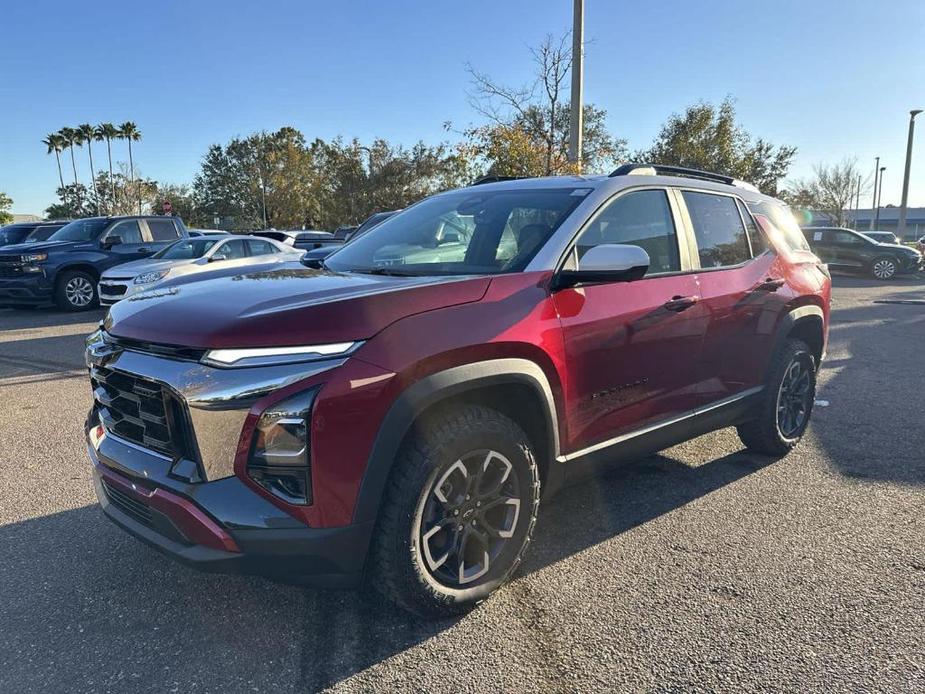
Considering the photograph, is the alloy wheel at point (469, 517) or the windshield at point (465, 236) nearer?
the alloy wheel at point (469, 517)

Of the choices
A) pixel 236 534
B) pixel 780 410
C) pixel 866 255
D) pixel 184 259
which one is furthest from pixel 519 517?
pixel 866 255

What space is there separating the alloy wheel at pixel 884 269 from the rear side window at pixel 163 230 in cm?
2095

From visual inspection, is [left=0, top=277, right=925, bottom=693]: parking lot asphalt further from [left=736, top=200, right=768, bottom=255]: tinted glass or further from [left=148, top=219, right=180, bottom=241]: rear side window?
[left=148, top=219, right=180, bottom=241]: rear side window

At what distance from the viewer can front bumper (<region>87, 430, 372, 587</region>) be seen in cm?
223

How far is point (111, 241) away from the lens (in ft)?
42.5

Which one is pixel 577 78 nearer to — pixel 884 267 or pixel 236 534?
pixel 236 534

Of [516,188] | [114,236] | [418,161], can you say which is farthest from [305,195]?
[516,188]

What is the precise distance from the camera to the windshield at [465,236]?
311 cm

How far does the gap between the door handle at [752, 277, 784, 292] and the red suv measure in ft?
0.80

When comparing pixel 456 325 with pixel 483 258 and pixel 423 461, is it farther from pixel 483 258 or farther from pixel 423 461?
pixel 483 258

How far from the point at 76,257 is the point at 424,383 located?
12.4 meters

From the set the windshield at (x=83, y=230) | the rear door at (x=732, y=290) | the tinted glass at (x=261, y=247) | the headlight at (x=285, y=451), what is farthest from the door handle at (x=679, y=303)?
the windshield at (x=83, y=230)

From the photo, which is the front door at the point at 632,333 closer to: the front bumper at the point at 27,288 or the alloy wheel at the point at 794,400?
the alloy wheel at the point at 794,400

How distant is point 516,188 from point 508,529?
189 cm
